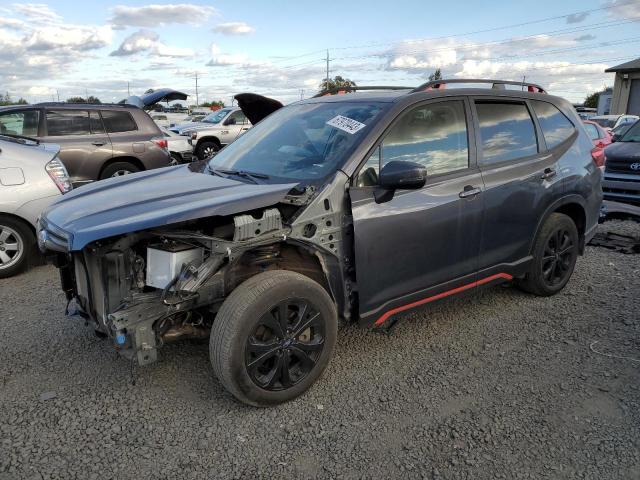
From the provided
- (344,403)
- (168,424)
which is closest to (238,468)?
(168,424)

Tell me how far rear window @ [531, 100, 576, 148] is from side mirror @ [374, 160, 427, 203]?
1.85 meters

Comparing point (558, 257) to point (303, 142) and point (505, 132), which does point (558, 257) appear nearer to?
point (505, 132)

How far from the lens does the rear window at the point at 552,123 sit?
4379 millimetres

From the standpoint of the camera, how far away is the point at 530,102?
14.2ft

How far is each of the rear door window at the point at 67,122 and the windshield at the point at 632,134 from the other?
946 cm

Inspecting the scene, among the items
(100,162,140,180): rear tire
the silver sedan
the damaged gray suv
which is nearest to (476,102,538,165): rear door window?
the damaged gray suv

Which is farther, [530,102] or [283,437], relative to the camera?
[530,102]

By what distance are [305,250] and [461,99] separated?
5.60 feet

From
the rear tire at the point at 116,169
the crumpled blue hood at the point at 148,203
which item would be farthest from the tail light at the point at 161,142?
the crumpled blue hood at the point at 148,203

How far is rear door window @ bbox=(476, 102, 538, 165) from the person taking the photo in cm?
389

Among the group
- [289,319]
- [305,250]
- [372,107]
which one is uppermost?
[372,107]

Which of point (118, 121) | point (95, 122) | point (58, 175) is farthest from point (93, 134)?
point (58, 175)

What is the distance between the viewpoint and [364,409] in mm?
3029

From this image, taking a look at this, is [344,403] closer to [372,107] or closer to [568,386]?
[568,386]
